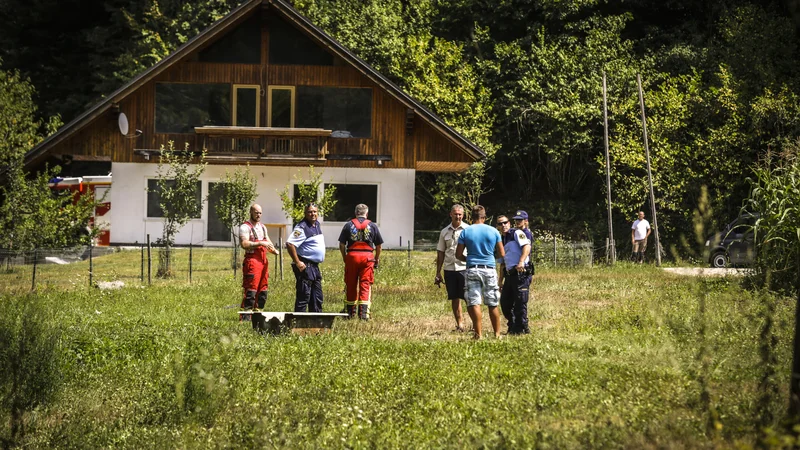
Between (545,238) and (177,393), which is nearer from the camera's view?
(177,393)

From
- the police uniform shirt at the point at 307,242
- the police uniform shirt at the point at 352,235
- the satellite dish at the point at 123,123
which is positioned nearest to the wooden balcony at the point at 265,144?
the satellite dish at the point at 123,123

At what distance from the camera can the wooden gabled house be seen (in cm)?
3428

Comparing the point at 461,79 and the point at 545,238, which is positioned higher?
the point at 461,79

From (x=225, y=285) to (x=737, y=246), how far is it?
51.1ft

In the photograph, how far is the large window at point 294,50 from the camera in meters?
34.5

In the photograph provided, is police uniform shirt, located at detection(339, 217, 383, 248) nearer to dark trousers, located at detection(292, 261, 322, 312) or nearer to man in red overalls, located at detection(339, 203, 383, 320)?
man in red overalls, located at detection(339, 203, 383, 320)

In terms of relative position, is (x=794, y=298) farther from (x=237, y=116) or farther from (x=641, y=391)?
(x=237, y=116)

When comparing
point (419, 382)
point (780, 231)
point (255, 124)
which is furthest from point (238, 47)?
point (419, 382)

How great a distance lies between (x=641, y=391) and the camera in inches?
378

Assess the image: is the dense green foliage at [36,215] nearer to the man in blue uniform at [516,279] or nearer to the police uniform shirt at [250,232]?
the police uniform shirt at [250,232]

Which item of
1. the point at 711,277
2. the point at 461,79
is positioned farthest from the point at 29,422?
the point at 461,79

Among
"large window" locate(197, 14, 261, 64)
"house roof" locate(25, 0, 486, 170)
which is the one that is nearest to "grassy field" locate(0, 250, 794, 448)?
"house roof" locate(25, 0, 486, 170)

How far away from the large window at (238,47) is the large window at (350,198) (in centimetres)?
501

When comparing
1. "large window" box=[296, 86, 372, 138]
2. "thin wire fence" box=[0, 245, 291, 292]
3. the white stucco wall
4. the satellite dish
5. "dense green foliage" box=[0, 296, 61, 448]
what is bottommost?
"dense green foliage" box=[0, 296, 61, 448]
